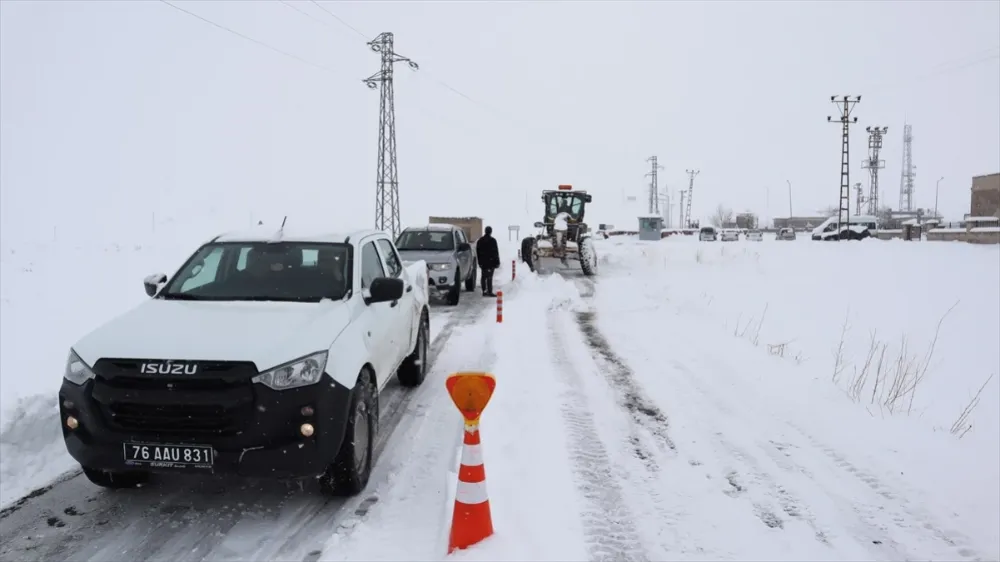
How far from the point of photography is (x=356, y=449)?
4375 millimetres

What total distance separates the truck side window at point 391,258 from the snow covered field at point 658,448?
4.55 ft

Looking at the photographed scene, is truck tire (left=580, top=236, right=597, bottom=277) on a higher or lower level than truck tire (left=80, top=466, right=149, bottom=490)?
higher

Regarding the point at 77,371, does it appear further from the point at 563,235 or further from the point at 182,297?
the point at 563,235

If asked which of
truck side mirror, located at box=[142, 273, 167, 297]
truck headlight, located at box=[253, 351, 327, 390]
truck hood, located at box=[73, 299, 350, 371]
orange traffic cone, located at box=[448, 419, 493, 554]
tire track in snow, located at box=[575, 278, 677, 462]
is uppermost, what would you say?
truck side mirror, located at box=[142, 273, 167, 297]

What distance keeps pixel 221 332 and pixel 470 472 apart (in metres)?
1.84

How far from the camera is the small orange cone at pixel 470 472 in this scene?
11.7 ft

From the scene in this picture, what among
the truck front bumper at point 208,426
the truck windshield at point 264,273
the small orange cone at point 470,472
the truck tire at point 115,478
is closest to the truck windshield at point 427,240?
the truck windshield at point 264,273

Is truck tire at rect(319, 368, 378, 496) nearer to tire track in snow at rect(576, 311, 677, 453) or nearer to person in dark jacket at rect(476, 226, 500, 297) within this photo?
tire track in snow at rect(576, 311, 677, 453)

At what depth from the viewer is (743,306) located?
16266 mm

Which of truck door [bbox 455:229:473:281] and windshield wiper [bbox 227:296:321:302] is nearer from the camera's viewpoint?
windshield wiper [bbox 227:296:321:302]

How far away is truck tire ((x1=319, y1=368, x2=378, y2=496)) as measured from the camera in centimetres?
423

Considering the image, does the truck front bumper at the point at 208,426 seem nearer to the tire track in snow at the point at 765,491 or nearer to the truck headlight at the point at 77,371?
the truck headlight at the point at 77,371

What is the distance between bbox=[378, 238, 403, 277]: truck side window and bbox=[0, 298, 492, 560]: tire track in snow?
2437 mm

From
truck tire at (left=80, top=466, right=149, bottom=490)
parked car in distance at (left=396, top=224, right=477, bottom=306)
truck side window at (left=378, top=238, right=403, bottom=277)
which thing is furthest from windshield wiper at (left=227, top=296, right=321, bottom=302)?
parked car in distance at (left=396, top=224, right=477, bottom=306)
